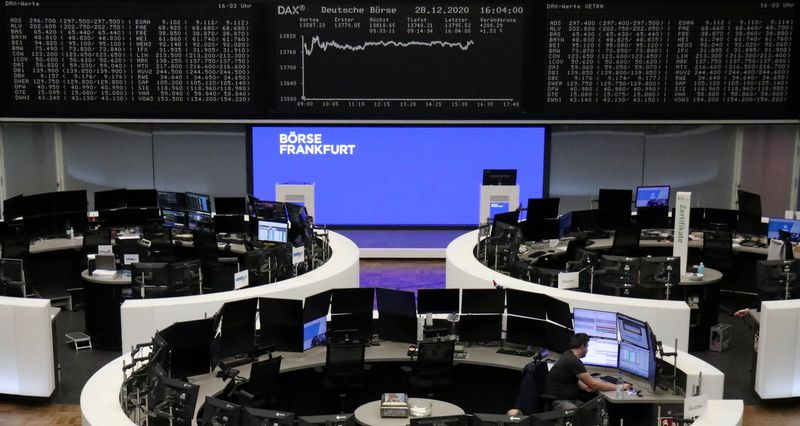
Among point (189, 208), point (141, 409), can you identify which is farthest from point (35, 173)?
point (141, 409)

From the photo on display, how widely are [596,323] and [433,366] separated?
1.47 m

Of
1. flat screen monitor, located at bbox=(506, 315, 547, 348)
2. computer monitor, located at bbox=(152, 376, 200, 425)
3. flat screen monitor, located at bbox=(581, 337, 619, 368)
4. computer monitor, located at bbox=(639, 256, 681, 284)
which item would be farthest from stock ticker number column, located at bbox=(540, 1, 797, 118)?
computer monitor, located at bbox=(152, 376, 200, 425)

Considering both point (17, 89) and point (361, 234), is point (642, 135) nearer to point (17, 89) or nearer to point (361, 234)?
point (361, 234)

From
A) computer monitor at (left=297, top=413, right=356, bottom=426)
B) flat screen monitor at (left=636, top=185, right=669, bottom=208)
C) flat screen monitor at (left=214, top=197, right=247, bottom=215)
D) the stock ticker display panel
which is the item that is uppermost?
the stock ticker display panel

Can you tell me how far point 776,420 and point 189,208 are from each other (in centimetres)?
802

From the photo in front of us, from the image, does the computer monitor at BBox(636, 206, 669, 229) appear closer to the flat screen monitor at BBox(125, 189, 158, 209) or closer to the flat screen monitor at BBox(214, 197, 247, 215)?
the flat screen monitor at BBox(214, 197, 247, 215)

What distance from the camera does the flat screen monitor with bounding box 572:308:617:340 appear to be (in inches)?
333

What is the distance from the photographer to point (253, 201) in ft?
42.6

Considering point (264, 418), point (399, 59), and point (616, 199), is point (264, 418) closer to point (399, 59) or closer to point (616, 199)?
point (616, 199)

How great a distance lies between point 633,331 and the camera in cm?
813

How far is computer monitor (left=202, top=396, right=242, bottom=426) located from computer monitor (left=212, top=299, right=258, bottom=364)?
1684 mm

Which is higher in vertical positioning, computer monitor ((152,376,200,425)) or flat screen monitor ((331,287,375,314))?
flat screen monitor ((331,287,375,314))

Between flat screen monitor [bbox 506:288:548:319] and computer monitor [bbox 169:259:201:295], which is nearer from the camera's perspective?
flat screen monitor [bbox 506:288:548:319]

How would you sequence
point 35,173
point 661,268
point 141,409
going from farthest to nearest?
point 35,173
point 661,268
point 141,409
